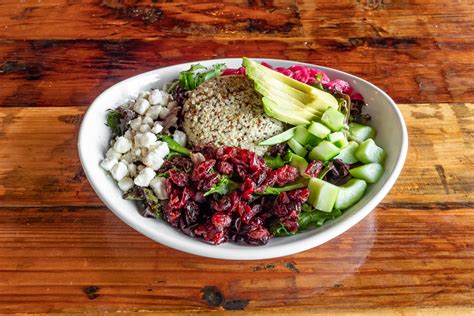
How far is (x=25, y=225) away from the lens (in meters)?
1.26

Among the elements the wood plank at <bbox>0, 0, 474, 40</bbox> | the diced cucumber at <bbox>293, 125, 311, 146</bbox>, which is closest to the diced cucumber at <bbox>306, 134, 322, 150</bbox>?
the diced cucumber at <bbox>293, 125, 311, 146</bbox>

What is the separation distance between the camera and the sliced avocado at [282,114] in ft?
4.20

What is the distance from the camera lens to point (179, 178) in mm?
1179

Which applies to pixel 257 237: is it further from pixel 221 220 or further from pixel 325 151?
pixel 325 151

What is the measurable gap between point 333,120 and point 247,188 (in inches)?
11.5

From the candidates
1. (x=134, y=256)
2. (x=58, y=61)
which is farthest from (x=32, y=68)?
(x=134, y=256)

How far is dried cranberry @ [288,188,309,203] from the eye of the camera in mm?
1163

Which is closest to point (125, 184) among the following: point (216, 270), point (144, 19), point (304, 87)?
point (216, 270)

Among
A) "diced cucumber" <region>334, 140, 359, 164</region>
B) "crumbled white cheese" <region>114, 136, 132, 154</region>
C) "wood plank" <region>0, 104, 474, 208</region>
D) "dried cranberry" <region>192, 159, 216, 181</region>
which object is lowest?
"wood plank" <region>0, 104, 474, 208</region>

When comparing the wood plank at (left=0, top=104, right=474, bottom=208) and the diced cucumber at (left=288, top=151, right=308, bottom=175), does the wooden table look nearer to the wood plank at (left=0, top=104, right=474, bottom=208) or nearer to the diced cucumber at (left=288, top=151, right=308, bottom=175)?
the wood plank at (left=0, top=104, right=474, bottom=208)

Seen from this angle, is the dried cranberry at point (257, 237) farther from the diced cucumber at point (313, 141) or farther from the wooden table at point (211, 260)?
the diced cucumber at point (313, 141)

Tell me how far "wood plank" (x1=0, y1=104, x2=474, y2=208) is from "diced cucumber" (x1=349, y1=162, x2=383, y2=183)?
0.11 meters

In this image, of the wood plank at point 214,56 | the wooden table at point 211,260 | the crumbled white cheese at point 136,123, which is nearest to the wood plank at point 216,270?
the wooden table at point 211,260

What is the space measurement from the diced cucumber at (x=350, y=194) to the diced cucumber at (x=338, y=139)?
10cm
